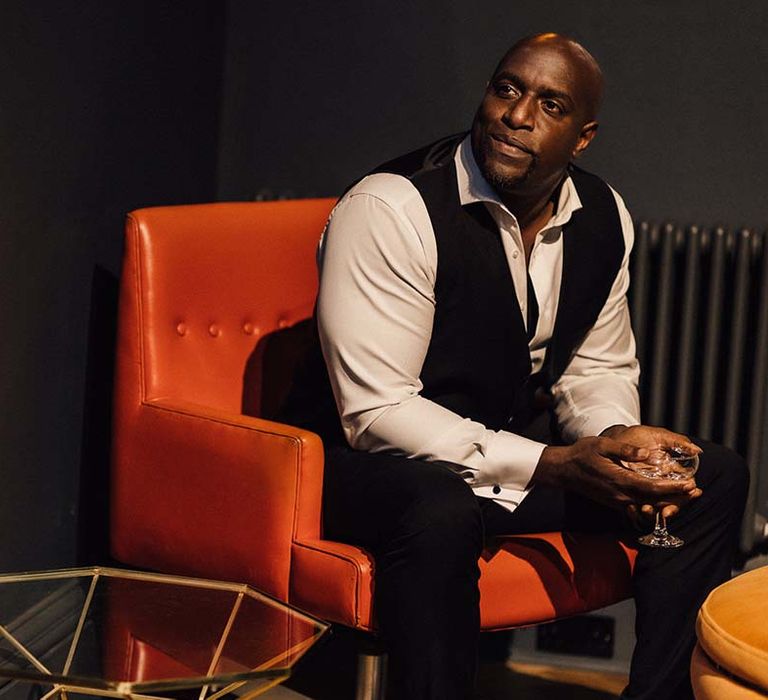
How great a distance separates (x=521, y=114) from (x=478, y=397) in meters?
0.49

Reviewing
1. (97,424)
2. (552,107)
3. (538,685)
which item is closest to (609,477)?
(552,107)

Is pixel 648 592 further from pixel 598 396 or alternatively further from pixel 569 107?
pixel 569 107

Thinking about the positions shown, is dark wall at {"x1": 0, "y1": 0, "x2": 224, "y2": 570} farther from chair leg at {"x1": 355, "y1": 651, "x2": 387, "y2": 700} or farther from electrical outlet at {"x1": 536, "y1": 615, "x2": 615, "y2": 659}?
electrical outlet at {"x1": 536, "y1": 615, "x2": 615, "y2": 659}

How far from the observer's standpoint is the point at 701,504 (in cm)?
222

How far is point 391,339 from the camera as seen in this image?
2.18 metres

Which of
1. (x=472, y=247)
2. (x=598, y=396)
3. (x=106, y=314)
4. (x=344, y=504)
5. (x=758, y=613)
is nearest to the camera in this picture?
(x=758, y=613)

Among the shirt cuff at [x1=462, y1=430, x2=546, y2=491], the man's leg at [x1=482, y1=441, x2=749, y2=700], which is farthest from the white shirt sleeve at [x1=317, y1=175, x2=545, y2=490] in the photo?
the man's leg at [x1=482, y1=441, x2=749, y2=700]

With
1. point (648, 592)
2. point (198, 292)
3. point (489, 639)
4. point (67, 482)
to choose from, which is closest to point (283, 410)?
point (198, 292)

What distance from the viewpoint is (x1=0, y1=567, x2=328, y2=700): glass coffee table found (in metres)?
1.60

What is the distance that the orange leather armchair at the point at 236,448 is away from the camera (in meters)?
2.09

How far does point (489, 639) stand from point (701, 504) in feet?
3.20

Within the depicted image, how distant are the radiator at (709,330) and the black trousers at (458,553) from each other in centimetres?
72

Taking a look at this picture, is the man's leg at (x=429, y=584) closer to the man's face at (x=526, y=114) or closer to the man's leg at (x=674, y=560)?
the man's leg at (x=674, y=560)

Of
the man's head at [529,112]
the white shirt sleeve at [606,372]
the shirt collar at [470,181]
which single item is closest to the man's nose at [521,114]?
the man's head at [529,112]
